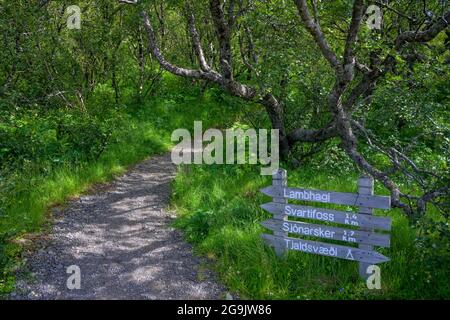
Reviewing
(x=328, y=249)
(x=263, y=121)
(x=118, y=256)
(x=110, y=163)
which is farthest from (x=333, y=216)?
(x=110, y=163)

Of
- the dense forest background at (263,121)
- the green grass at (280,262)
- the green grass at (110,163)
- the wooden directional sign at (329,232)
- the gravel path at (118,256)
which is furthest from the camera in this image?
the green grass at (110,163)

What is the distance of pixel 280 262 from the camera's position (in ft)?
18.4

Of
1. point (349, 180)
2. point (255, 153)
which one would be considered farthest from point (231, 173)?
point (349, 180)

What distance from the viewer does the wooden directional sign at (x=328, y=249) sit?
5.09 meters

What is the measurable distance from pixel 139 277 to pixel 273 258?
175 centimetres

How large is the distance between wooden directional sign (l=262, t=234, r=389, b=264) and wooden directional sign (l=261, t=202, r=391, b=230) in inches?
12.4

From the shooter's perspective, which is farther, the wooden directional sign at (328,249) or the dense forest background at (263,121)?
the dense forest background at (263,121)

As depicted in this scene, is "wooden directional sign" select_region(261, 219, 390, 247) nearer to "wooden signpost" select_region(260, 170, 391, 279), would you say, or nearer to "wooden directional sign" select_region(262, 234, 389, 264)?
"wooden signpost" select_region(260, 170, 391, 279)

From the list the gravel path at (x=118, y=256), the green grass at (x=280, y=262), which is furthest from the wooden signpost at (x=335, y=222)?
the gravel path at (x=118, y=256)

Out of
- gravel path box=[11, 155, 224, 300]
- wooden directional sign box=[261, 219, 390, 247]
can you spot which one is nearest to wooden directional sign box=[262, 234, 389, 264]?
wooden directional sign box=[261, 219, 390, 247]

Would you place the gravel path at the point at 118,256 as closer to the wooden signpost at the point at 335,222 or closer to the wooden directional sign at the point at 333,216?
the wooden signpost at the point at 335,222

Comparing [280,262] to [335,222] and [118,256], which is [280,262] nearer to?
[335,222]

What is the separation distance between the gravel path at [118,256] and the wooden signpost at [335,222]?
1140mm

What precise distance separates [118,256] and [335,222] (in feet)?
10.0
